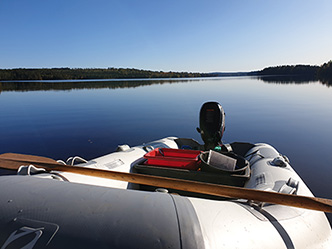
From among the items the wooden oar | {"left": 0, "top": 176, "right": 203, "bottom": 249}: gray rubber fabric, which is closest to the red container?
the wooden oar

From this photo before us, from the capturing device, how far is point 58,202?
134 cm

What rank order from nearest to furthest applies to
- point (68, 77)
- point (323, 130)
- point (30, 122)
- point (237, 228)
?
point (237, 228), point (323, 130), point (30, 122), point (68, 77)

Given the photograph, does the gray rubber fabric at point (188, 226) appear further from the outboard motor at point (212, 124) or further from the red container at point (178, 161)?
the outboard motor at point (212, 124)

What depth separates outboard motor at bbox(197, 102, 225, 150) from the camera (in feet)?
14.4

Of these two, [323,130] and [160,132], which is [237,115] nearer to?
[323,130]

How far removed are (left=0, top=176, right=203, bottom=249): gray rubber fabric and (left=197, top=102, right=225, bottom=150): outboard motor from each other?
311 centimetres

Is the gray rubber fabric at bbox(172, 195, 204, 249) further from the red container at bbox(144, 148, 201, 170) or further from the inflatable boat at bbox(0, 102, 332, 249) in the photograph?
the red container at bbox(144, 148, 201, 170)

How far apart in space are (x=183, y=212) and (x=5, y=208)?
1.16 m

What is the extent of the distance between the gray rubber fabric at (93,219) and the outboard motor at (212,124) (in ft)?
10.2

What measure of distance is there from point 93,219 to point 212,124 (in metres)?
3.61

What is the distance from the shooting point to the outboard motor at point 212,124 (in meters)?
4.40

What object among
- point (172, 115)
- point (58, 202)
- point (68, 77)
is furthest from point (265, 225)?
point (68, 77)

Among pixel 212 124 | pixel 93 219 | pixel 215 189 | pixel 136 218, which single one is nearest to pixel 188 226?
pixel 136 218

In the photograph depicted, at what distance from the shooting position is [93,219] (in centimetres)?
122
